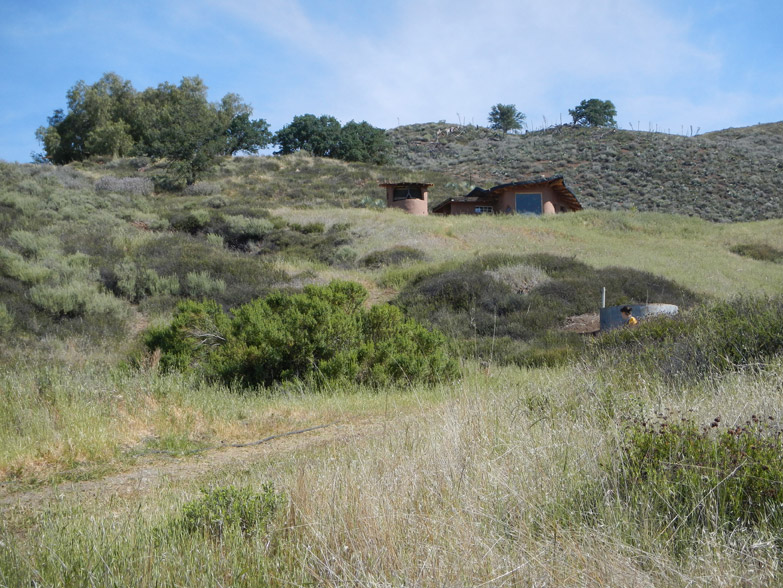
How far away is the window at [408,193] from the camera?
39.8 metres

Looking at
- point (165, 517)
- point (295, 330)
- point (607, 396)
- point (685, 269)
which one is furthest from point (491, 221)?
point (165, 517)

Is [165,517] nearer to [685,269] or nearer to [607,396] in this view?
[607,396]

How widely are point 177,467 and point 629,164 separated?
6159cm

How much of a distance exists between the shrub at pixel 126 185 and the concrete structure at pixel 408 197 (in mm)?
16179

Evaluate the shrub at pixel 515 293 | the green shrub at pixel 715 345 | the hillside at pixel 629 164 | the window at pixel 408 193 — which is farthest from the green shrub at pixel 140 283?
the hillside at pixel 629 164

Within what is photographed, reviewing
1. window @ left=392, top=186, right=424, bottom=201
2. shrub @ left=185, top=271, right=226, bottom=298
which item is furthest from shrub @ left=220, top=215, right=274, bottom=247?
window @ left=392, top=186, right=424, bottom=201

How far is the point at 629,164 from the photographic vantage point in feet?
197

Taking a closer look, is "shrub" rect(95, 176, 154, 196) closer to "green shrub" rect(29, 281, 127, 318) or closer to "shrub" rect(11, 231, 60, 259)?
"shrub" rect(11, 231, 60, 259)

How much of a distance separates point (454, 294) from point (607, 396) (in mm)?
14104

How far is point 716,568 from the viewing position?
8.12ft

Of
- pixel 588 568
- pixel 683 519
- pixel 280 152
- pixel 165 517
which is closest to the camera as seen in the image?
pixel 588 568

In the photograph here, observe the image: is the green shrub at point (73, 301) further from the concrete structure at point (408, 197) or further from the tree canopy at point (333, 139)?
the tree canopy at point (333, 139)

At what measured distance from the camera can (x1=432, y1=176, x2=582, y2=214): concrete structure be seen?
39.2m

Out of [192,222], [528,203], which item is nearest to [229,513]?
[192,222]
